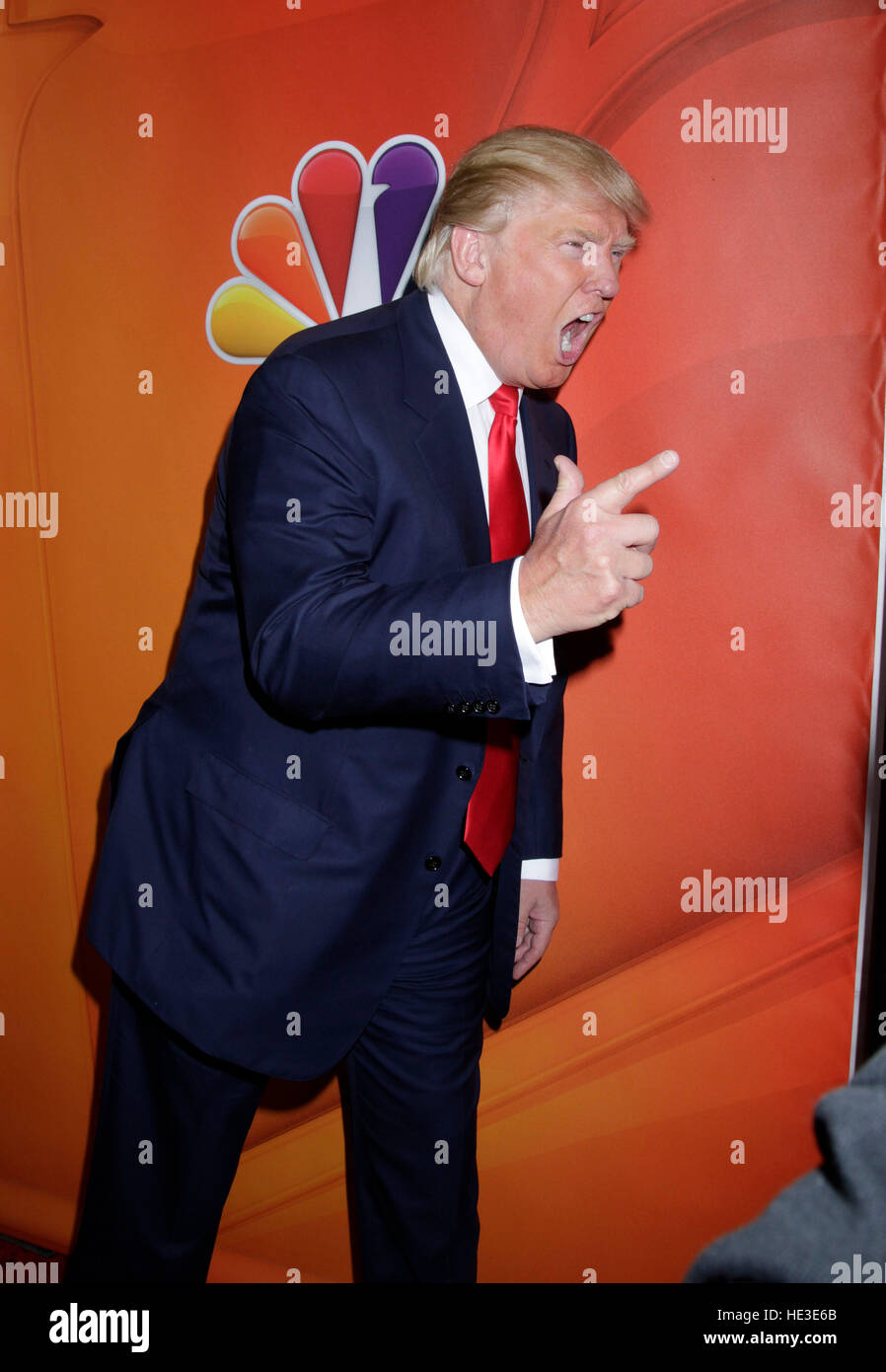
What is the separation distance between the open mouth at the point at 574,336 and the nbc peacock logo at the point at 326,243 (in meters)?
0.37

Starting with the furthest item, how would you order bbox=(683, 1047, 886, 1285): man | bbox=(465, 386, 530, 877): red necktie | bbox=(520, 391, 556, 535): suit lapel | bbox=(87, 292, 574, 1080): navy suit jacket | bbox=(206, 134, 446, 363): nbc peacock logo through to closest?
1. bbox=(206, 134, 446, 363): nbc peacock logo
2. bbox=(520, 391, 556, 535): suit lapel
3. bbox=(465, 386, 530, 877): red necktie
4. bbox=(87, 292, 574, 1080): navy suit jacket
5. bbox=(683, 1047, 886, 1285): man

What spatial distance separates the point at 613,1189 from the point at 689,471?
120 centimetres

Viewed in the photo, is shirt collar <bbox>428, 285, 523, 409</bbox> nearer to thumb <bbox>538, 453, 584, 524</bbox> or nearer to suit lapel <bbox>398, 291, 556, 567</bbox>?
suit lapel <bbox>398, 291, 556, 567</bbox>

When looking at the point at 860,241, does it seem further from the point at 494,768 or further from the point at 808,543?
the point at 494,768

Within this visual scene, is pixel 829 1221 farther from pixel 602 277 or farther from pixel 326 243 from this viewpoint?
pixel 326 243

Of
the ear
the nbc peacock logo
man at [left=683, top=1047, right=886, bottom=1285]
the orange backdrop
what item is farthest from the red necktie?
man at [left=683, top=1047, right=886, bottom=1285]

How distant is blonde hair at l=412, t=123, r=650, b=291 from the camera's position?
1381mm

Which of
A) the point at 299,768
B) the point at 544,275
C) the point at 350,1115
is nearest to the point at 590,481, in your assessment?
the point at 544,275

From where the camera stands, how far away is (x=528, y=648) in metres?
1.10

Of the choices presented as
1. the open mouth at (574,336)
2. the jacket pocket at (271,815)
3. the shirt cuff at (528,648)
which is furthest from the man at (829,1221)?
the open mouth at (574,336)

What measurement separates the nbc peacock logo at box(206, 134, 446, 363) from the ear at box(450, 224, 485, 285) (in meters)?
0.30

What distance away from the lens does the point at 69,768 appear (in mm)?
1988

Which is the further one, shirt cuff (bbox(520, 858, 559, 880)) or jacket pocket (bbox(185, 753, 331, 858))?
shirt cuff (bbox(520, 858, 559, 880))

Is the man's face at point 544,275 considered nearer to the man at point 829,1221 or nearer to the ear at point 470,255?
the ear at point 470,255
